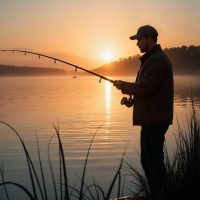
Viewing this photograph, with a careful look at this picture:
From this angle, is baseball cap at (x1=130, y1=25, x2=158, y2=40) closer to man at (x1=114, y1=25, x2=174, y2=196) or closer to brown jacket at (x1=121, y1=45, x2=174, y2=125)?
man at (x1=114, y1=25, x2=174, y2=196)

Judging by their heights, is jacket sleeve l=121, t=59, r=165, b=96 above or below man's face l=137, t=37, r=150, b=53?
below

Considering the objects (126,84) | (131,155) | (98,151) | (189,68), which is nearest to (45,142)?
(98,151)

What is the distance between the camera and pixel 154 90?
3.46 m

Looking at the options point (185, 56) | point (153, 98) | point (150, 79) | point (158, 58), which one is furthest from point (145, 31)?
point (185, 56)

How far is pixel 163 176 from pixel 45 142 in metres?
6.39

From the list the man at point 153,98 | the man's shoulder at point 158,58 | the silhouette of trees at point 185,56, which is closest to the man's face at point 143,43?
the man at point 153,98

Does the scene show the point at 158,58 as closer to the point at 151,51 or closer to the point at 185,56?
the point at 151,51

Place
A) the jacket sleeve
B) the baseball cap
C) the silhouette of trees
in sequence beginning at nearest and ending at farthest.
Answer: the jacket sleeve → the baseball cap → the silhouette of trees

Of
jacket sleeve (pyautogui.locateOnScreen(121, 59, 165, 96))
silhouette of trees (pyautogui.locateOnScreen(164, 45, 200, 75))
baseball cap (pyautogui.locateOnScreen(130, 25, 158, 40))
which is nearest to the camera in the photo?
jacket sleeve (pyautogui.locateOnScreen(121, 59, 165, 96))

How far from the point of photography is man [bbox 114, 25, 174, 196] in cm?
338

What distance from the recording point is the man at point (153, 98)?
3379 mm

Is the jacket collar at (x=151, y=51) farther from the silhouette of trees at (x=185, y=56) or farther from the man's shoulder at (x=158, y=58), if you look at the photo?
the silhouette of trees at (x=185, y=56)

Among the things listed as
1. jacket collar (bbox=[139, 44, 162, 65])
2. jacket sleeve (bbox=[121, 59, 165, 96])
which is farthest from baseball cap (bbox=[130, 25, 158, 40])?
jacket sleeve (bbox=[121, 59, 165, 96])

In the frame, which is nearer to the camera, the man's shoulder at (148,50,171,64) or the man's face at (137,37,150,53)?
the man's shoulder at (148,50,171,64)
